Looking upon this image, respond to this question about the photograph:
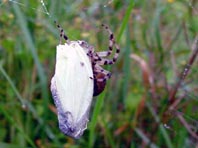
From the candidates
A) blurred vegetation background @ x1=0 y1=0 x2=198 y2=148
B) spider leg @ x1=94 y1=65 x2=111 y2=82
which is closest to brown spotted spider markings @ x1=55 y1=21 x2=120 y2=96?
spider leg @ x1=94 y1=65 x2=111 y2=82

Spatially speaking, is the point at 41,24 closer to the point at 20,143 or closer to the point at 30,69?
the point at 30,69

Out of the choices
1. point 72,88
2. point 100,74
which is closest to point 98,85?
point 100,74

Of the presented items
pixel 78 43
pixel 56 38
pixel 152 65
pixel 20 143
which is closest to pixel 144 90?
pixel 152 65

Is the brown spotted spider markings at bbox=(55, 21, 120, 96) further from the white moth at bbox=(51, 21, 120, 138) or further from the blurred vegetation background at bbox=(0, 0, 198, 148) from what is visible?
the blurred vegetation background at bbox=(0, 0, 198, 148)

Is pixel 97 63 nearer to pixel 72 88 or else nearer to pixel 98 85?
pixel 98 85

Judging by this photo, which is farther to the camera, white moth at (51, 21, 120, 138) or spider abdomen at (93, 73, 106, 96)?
spider abdomen at (93, 73, 106, 96)

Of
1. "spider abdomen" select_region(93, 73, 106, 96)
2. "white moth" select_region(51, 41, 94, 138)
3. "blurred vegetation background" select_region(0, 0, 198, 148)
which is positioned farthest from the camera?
"blurred vegetation background" select_region(0, 0, 198, 148)

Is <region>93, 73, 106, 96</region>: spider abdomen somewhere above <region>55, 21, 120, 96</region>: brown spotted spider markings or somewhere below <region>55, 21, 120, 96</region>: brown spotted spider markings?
below
